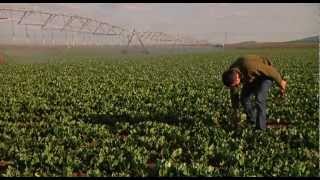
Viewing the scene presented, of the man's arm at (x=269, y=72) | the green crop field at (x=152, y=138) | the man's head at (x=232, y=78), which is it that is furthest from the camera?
the man's arm at (x=269, y=72)

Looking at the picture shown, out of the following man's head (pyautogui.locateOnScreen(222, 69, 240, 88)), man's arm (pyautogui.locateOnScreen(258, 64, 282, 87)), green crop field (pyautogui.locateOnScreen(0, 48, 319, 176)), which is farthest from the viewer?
man's arm (pyautogui.locateOnScreen(258, 64, 282, 87))

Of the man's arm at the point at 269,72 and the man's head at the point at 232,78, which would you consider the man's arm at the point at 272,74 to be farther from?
the man's head at the point at 232,78

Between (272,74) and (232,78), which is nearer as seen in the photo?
(232,78)

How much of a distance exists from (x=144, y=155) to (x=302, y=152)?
9.10 feet

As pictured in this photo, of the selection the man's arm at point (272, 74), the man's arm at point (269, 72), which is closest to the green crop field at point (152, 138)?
the man's arm at point (272, 74)

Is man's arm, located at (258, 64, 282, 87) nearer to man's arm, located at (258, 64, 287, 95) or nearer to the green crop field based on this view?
man's arm, located at (258, 64, 287, 95)

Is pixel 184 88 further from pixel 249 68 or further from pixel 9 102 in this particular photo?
pixel 249 68

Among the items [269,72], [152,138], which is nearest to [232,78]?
[269,72]

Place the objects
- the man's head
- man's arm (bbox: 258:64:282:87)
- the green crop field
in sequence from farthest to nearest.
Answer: man's arm (bbox: 258:64:282:87), the man's head, the green crop field

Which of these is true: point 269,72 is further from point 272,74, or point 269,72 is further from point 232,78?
point 232,78

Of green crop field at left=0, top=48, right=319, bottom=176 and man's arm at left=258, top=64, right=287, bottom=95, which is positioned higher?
man's arm at left=258, top=64, right=287, bottom=95

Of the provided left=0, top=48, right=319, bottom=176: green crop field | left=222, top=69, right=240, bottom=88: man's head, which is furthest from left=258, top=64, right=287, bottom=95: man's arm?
left=0, top=48, right=319, bottom=176: green crop field

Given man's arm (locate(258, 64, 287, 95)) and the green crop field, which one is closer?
the green crop field

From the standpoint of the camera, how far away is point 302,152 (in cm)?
852
